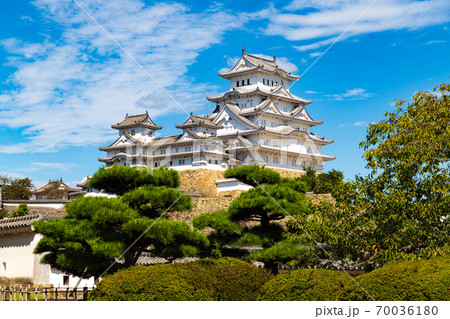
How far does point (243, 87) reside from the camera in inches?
2222

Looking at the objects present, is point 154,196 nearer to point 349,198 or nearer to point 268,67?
point 349,198

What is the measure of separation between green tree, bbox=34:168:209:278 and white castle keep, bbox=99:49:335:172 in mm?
28891

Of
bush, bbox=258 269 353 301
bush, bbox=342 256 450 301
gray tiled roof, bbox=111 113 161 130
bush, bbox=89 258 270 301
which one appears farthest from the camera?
gray tiled roof, bbox=111 113 161 130

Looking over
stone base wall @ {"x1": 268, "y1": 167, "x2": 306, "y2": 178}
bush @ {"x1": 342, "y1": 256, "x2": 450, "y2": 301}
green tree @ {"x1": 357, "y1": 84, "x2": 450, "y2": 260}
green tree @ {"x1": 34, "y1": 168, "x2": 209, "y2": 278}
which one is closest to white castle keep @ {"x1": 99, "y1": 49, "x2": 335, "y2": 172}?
stone base wall @ {"x1": 268, "y1": 167, "x2": 306, "y2": 178}

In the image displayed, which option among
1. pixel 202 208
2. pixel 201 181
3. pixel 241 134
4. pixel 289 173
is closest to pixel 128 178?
pixel 202 208

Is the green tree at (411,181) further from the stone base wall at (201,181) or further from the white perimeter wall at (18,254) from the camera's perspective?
the stone base wall at (201,181)

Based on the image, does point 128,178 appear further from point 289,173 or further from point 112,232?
point 289,173

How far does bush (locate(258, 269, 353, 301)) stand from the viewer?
10141 mm

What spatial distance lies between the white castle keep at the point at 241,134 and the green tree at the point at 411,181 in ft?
109

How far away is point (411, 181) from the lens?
41.0 ft

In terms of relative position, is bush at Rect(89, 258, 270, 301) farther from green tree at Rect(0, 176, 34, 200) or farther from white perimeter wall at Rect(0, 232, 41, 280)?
green tree at Rect(0, 176, 34, 200)

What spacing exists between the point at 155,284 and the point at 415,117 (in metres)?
6.97

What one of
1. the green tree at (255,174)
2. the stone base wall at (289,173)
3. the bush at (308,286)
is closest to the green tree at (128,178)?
the green tree at (255,174)

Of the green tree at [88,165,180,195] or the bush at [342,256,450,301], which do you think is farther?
the green tree at [88,165,180,195]
